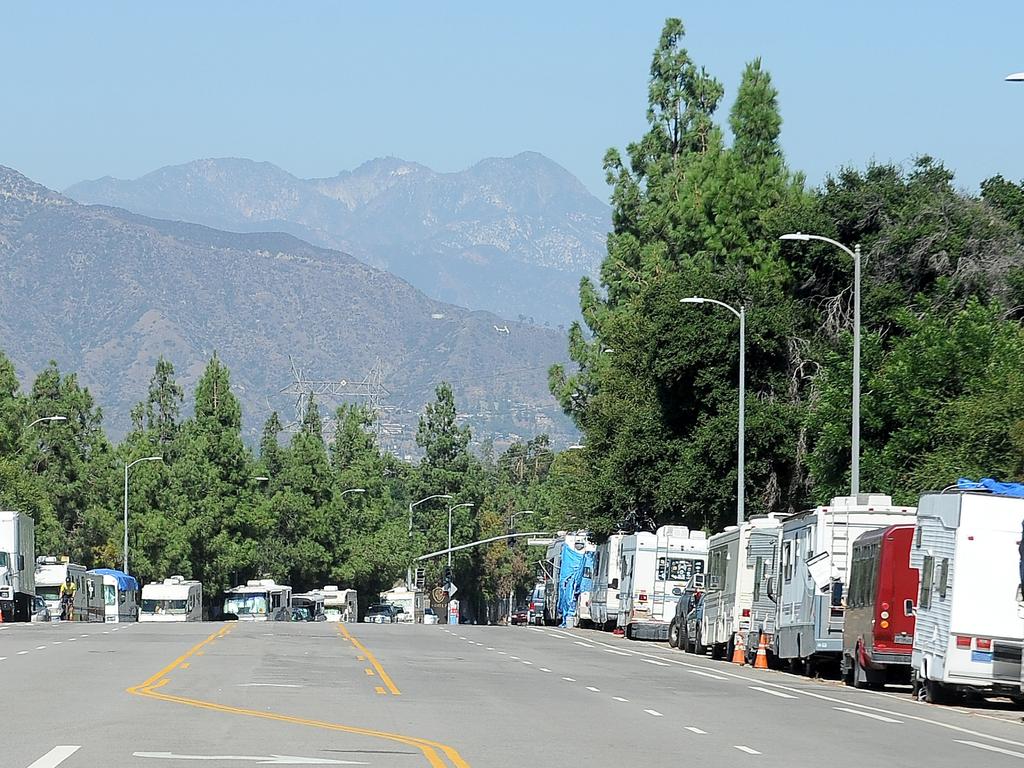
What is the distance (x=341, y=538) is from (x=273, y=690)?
320 feet

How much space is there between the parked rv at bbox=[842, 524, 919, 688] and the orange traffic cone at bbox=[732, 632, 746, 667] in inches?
401

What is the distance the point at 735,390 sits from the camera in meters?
64.7

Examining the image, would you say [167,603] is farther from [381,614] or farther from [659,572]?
[659,572]

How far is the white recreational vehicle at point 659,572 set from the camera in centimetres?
6056

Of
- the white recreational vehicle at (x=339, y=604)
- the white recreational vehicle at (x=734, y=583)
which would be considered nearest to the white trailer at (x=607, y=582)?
the white recreational vehicle at (x=734, y=583)

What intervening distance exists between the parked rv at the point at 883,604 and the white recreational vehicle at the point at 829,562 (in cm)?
141

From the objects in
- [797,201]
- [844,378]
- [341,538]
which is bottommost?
[341,538]

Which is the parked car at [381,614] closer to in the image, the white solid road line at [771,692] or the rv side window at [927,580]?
the white solid road line at [771,692]

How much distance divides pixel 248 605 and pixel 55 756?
87469mm

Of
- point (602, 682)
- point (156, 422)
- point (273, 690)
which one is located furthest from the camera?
point (156, 422)

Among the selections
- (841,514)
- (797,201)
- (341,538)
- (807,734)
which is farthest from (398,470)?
(807,734)

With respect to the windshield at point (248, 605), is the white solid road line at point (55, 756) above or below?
above

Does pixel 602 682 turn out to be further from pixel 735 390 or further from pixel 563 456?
pixel 563 456

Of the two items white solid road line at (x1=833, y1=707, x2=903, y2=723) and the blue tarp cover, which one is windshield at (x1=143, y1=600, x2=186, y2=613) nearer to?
the blue tarp cover
